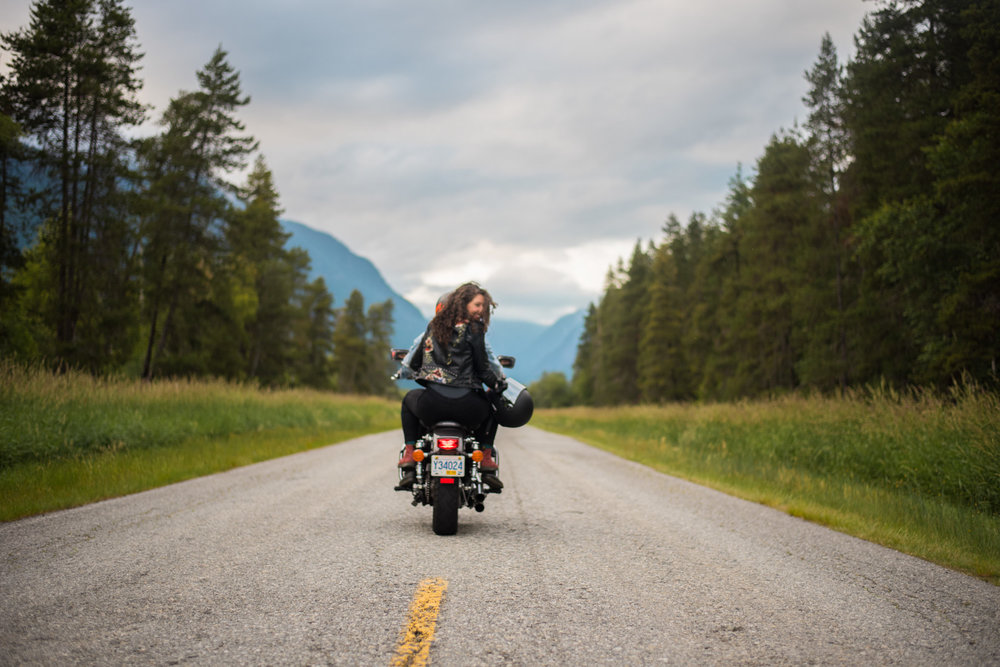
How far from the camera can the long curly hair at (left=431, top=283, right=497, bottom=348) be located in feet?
18.1

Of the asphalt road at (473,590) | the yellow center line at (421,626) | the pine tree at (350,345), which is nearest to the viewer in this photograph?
the yellow center line at (421,626)

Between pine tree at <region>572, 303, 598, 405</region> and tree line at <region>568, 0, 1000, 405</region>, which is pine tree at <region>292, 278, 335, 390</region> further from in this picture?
pine tree at <region>572, 303, 598, 405</region>

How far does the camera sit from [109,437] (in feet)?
35.7

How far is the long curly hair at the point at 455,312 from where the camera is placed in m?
5.53

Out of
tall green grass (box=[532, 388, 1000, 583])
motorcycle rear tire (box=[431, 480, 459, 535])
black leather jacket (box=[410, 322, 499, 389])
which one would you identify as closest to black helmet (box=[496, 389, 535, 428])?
Answer: black leather jacket (box=[410, 322, 499, 389])

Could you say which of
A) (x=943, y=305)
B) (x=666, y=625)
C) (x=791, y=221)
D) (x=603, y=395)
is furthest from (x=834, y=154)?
(x=603, y=395)

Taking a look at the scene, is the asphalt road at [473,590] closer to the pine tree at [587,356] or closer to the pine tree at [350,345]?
the pine tree at [350,345]

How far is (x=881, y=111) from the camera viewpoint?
22438 millimetres

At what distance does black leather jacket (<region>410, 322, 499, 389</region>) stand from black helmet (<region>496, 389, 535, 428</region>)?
463mm

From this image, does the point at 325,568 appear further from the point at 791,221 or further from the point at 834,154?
the point at 791,221

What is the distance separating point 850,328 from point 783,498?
21.8m

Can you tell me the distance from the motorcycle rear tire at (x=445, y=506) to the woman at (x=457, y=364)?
38 cm

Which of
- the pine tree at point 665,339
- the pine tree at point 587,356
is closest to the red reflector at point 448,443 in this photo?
the pine tree at point 665,339

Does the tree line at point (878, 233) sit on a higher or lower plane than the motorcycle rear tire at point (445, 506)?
higher
